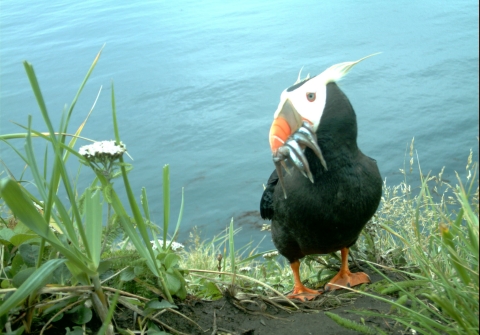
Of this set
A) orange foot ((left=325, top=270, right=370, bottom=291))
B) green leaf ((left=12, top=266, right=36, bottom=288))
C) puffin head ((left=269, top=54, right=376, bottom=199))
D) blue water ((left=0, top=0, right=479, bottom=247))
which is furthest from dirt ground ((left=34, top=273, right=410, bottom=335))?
blue water ((left=0, top=0, right=479, bottom=247))

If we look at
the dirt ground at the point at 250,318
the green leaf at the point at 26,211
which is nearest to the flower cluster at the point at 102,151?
the green leaf at the point at 26,211

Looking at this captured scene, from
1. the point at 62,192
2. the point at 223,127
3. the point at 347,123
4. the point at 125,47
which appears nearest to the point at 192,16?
the point at 125,47

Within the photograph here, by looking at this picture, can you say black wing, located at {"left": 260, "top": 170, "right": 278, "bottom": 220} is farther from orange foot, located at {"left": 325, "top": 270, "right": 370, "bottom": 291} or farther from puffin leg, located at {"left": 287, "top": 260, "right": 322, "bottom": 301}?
orange foot, located at {"left": 325, "top": 270, "right": 370, "bottom": 291}

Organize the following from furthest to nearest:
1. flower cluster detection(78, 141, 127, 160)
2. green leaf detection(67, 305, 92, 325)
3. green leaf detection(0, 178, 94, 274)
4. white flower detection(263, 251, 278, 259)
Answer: white flower detection(263, 251, 278, 259), green leaf detection(67, 305, 92, 325), flower cluster detection(78, 141, 127, 160), green leaf detection(0, 178, 94, 274)

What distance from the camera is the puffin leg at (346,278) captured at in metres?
2.06

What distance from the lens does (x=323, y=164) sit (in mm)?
1747

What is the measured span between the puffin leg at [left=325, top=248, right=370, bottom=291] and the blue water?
147cm

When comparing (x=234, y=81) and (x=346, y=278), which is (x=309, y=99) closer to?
(x=346, y=278)

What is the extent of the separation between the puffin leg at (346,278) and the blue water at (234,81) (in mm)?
1468

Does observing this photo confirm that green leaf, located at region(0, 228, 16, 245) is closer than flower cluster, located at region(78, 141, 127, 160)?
No

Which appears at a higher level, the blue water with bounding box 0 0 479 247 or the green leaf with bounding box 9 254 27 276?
the green leaf with bounding box 9 254 27 276

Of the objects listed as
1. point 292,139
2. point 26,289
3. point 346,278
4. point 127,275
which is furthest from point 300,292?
point 26,289

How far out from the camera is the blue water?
13.1 ft

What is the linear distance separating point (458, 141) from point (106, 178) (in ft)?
10.5
